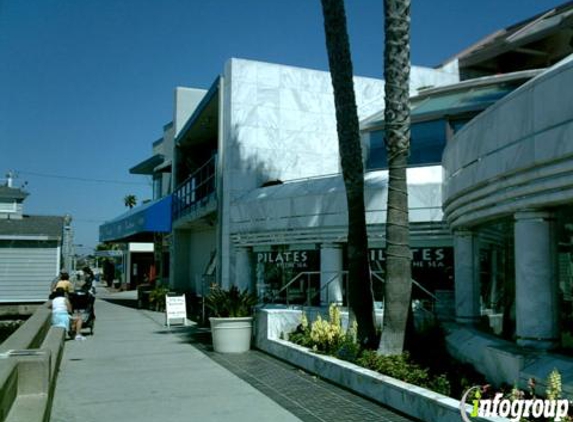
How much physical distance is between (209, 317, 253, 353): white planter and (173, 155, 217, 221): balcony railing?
29.9 feet

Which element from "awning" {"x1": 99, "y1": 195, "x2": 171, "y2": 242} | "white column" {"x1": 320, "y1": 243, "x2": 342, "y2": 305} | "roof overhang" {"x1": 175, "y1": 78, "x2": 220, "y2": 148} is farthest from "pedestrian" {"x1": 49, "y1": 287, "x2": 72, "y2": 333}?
"awning" {"x1": 99, "y1": 195, "x2": 171, "y2": 242}

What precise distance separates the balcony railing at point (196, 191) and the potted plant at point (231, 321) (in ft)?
28.3

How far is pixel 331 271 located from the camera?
15.3 m

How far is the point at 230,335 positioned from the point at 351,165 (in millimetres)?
4446

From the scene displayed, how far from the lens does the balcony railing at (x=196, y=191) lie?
71.2 ft

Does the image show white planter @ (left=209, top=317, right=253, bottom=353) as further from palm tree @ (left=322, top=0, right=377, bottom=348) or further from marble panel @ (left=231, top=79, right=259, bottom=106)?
marble panel @ (left=231, top=79, right=259, bottom=106)

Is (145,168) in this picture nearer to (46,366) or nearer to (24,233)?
(24,233)

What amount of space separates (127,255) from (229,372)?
147 feet

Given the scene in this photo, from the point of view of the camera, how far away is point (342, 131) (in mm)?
10602

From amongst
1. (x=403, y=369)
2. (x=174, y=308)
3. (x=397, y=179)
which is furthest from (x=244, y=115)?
(x=403, y=369)

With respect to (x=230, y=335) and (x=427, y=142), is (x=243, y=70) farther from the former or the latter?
(x=230, y=335)

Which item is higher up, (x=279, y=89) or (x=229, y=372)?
(x=279, y=89)

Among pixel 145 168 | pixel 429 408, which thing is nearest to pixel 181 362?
pixel 429 408

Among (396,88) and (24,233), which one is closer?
(396,88)
